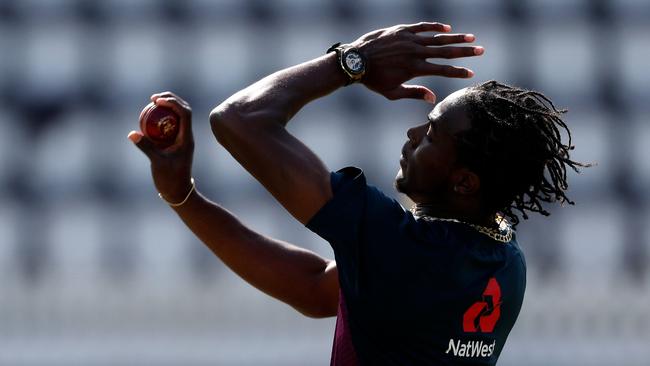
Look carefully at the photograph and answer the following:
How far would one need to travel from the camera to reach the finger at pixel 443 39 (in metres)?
3.35

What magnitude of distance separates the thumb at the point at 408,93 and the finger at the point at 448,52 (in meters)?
0.11

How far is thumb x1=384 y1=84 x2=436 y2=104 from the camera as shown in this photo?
3.43 metres

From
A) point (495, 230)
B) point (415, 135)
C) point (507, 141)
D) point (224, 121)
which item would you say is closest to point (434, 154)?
point (415, 135)

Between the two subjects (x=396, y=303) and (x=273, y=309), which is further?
(x=273, y=309)

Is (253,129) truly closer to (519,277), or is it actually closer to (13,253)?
(519,277)

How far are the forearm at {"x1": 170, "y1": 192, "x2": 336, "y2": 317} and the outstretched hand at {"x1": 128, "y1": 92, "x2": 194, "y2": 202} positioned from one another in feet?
0.42

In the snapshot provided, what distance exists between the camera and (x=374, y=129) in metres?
12.0

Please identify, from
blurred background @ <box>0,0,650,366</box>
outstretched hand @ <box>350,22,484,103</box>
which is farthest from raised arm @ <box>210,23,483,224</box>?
blurred background @ <box>0,0,650,366</box>

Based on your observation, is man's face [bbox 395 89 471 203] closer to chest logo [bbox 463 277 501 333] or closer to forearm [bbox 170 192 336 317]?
chest logo [bbox 463 277 501 333]

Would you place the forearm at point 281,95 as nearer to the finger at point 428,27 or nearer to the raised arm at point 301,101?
the raised arm at point 301,101

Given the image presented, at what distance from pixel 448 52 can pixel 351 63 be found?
0.27 meters

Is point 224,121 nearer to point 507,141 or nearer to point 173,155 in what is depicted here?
point 173,155

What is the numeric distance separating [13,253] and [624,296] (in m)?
5.73

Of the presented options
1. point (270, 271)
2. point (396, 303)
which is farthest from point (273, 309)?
point (396, 303)
